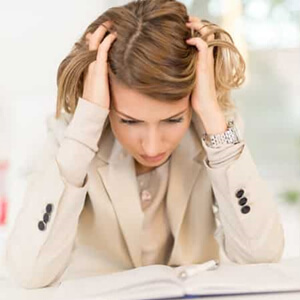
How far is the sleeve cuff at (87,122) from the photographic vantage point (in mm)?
1122

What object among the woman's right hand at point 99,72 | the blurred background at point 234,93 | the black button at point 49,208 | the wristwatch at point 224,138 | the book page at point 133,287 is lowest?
the blurred background at point 234,93

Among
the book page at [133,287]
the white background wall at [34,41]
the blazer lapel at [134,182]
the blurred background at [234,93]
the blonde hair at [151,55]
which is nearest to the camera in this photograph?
the book page at [133,287]

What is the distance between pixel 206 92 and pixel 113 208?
278mm

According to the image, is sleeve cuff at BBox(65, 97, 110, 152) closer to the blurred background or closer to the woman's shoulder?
the woman's shoulder

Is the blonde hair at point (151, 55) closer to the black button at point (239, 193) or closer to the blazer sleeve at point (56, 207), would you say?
the blazer sleeve at point (56, 207)

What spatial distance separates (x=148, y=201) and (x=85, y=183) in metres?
0.16

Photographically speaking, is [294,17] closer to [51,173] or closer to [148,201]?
[148,201]

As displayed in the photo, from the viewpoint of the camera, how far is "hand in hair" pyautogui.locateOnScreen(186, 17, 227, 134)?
44.7 inches

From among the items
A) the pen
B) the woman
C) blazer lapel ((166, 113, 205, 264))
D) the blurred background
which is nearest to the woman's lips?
the woman

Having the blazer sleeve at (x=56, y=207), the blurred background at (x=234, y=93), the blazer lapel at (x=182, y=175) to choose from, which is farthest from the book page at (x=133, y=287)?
the blurred background at (x=234, y=93)

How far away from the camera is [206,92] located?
1.15 meters

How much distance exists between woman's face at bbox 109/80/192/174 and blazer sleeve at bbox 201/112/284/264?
7cm

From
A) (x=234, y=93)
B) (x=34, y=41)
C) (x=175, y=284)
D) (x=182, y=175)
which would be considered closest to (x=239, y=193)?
(x=182, y=175)

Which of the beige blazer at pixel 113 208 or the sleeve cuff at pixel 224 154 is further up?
the sleeve cuff at pixel 224 154
